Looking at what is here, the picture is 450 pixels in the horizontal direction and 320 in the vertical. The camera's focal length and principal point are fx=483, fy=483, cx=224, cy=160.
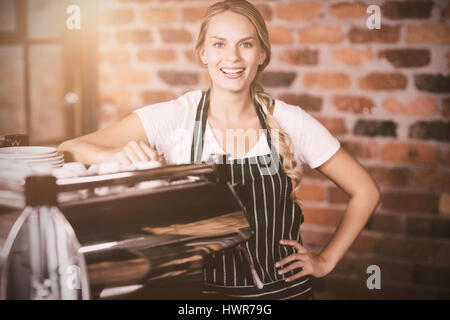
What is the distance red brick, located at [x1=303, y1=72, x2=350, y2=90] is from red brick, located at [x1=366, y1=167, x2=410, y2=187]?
0.25 metres

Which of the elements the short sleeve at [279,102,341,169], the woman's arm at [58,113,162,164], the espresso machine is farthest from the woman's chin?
the espresso machine

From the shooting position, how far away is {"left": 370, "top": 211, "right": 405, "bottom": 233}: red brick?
4.50ft

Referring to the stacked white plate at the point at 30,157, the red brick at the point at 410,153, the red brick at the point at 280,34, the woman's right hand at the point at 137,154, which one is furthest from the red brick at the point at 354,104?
the stacked white plate at the point at 30,157

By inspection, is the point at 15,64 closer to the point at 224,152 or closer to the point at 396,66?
the point at 224,152

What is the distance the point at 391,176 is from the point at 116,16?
983 millimetres

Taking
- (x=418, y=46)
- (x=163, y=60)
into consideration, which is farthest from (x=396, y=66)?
(x=163, y=60)

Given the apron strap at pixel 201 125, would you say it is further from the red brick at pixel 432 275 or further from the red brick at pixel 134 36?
the red brick at pixel 432 275

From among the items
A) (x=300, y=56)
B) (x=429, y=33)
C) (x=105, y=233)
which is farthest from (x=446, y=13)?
(x=105, y=233)

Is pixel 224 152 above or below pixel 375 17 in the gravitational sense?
below

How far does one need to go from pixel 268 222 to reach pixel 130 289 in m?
0.46

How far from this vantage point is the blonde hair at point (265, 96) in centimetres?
109

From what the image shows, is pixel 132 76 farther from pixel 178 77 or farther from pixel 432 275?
pixel 432 275

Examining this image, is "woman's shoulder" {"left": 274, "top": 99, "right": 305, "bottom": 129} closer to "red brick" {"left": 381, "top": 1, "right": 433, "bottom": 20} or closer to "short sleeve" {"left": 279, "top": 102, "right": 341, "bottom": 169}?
"short sleeve" {"left": 279, "top": 102, "right": 341, "bottom": 169}
